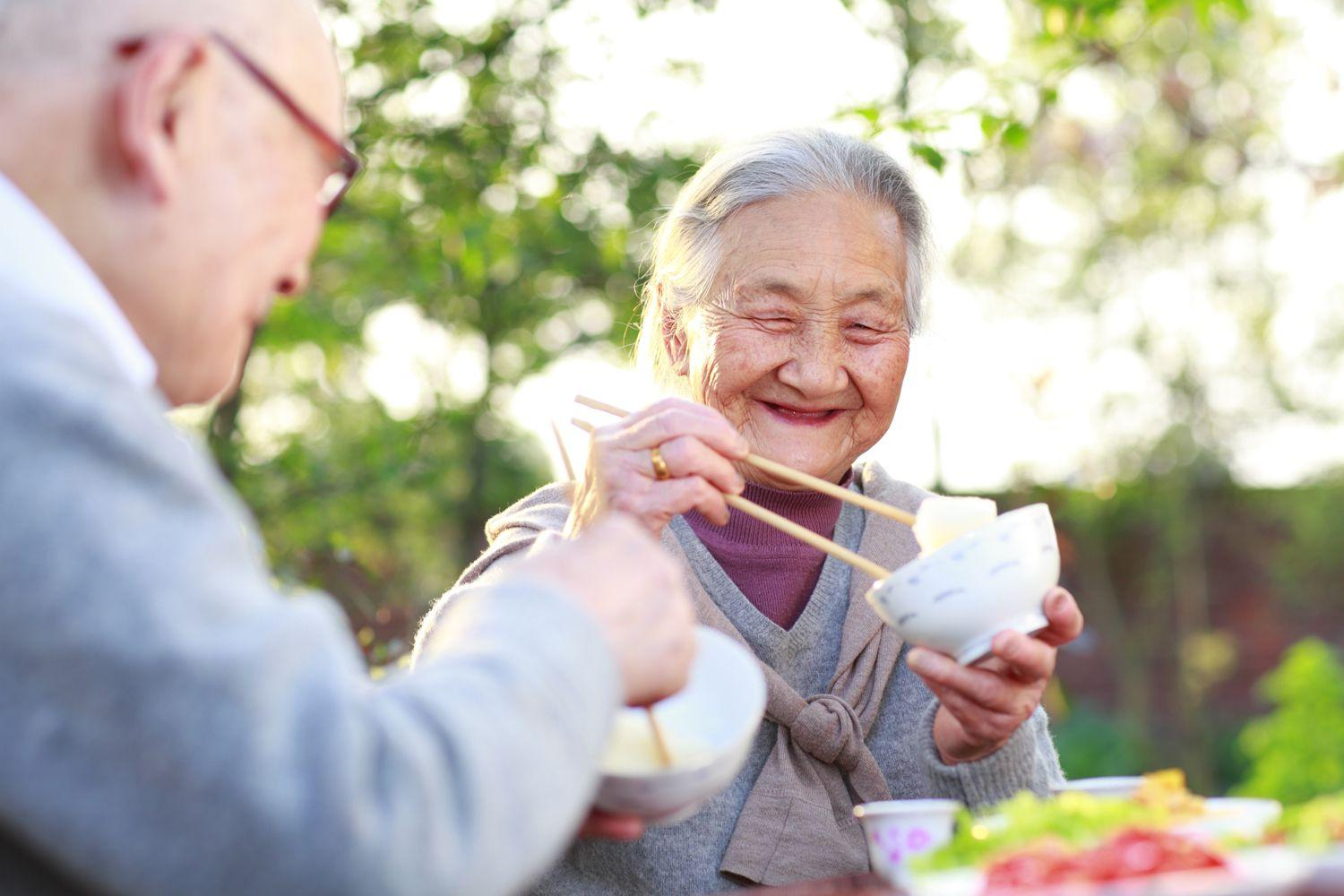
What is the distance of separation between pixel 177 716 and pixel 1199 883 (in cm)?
79

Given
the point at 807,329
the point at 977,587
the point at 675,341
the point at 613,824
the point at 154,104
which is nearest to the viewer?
the point at 154,104

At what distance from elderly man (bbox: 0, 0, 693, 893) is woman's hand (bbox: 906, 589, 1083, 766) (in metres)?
0.74

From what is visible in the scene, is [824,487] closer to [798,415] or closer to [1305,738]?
[798,415]

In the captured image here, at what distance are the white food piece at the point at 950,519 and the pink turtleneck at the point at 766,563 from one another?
2.50 feet

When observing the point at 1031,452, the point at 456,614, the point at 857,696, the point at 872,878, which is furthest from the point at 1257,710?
the point at 456,614

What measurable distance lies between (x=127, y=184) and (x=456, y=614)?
0.43 meters

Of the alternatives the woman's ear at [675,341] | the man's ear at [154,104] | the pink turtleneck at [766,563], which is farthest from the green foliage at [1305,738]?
the man's ear at [154,104]

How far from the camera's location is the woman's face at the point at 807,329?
8.57 ft

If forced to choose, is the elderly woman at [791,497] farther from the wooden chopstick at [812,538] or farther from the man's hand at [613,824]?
the man's hand at [613,824]

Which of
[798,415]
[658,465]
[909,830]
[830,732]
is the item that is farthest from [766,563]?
[909,830]

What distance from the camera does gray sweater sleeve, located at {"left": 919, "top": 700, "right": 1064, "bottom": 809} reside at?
2.09 meters

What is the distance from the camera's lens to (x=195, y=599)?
90 cm

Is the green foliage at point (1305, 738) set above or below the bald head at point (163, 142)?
below

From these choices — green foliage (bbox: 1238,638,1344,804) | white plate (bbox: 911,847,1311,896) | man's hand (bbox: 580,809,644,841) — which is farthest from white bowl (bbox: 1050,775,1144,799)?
green foliage (bbox: 1238,638,1344,804)
